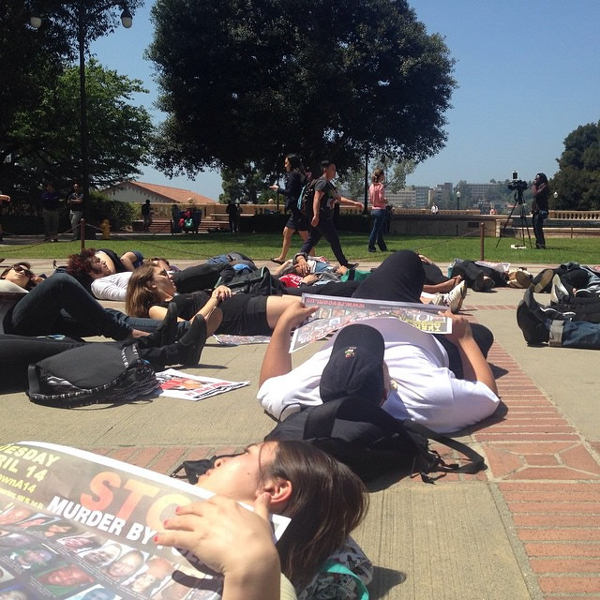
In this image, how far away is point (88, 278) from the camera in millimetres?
6945

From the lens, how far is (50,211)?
74.7 feet

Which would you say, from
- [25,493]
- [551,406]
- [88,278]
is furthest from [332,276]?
[25,493]

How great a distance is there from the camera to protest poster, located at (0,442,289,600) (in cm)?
160

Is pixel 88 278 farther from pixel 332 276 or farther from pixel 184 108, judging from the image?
pixel 184 108

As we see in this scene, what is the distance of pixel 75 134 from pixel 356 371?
1474 inches

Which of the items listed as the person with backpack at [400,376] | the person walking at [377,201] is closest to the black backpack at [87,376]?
the person with backpack at [400,376]

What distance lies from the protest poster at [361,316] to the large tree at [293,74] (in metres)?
25.7

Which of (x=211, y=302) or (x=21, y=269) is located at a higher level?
(x=21, y=269)

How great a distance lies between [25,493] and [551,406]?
3.03 metres

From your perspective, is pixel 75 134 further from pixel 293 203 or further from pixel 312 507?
pixel 312 507

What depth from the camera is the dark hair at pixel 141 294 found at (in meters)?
5.93

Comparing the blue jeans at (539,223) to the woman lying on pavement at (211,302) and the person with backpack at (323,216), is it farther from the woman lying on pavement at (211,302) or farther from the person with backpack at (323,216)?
the woman lying on pavement at (211,302)

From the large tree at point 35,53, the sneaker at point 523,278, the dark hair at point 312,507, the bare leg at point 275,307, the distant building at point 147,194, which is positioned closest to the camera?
the dark hair at point 312,507

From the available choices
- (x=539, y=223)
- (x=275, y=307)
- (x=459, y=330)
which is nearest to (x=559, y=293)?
(x=275, y=307)
